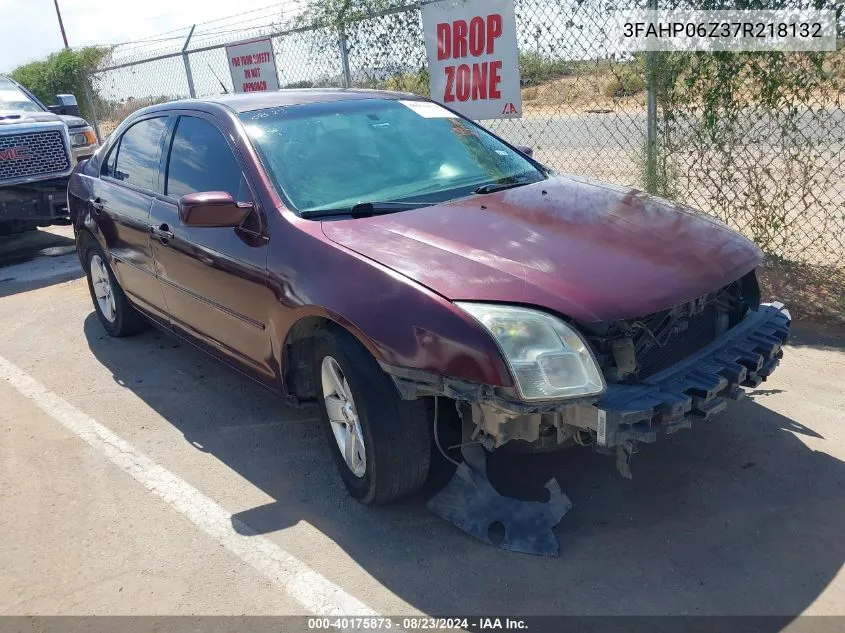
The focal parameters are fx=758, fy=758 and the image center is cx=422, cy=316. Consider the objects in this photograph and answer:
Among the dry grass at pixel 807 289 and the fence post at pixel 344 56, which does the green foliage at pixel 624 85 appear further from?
the fence post at pixel 344 56

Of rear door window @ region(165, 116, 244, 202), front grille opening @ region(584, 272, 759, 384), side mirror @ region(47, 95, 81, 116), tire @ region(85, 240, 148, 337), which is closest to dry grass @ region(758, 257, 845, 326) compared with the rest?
front grille opening @ region(584, 272, 759, 384)

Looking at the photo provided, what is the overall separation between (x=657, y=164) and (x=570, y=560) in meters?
3.90

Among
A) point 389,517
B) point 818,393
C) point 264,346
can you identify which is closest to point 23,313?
point 264,346

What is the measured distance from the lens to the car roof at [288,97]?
13.6 ft

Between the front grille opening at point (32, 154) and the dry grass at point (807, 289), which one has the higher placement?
the front grille opening at point (32, 154)

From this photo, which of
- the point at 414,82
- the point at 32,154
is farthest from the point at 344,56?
the point at 32,154

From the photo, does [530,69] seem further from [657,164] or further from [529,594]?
[529,594]

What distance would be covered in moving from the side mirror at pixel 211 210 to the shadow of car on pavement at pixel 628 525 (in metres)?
1.24

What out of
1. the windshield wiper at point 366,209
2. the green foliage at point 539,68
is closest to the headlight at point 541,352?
the windshield wiper at point 366,209

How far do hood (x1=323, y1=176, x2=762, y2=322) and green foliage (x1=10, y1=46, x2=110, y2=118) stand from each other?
15.0 m

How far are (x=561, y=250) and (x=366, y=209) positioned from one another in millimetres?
944

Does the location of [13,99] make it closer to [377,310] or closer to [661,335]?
[377,310]

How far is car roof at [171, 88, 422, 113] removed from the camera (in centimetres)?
415

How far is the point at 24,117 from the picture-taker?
912 centimetres
